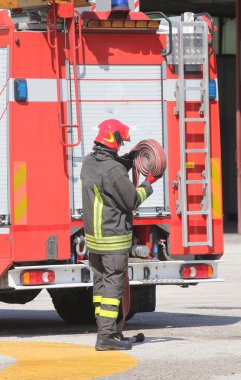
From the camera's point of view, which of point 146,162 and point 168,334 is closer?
point 146,162

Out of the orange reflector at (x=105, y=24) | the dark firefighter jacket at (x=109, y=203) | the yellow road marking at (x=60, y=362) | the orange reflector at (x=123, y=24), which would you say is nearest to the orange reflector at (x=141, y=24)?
the orange reflector at (x=123, y=24)

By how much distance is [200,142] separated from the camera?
1195cm

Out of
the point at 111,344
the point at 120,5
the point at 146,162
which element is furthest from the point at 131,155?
the point at 111,344

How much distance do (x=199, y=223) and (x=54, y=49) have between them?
211 cm

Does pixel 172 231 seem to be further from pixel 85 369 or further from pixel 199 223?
pixel 85 369

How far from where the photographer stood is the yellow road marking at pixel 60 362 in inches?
347

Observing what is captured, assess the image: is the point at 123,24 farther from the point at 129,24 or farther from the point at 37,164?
the point at 37,164

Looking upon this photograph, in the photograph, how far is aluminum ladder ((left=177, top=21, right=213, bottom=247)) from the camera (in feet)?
38.8

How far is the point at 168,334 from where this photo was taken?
11.5 meters

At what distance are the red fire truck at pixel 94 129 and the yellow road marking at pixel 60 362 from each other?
3.00 feet

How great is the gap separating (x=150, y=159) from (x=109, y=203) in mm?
602

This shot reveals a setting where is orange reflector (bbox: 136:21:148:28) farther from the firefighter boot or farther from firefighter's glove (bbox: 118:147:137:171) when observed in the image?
the firefighter boot

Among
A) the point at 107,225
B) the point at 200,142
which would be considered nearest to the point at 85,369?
the point at 107,225

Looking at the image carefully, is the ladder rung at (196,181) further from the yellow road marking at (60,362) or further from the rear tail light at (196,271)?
the yellow road marking at (60,362)
